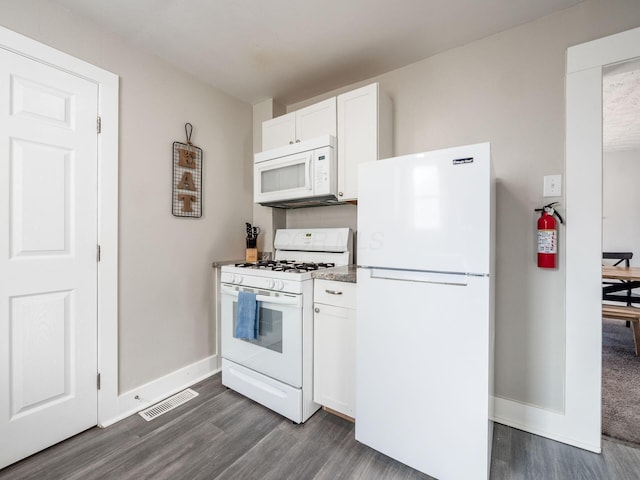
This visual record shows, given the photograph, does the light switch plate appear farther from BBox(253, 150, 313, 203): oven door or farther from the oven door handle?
the oven door handle

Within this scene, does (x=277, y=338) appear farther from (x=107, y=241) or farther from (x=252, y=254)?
(x=107, y=241)

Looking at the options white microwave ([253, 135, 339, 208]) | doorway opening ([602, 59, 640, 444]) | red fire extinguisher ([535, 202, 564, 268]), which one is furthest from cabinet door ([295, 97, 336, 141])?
doorway opening ([602, 59, 640, 444])

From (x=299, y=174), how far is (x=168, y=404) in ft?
6.16

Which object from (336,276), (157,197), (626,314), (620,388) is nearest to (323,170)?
(336,276)

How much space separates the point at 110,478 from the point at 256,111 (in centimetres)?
277

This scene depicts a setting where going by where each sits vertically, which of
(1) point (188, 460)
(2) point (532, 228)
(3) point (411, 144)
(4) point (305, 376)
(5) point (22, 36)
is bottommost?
(1) point (188, 460)

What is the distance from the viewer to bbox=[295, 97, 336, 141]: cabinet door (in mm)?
2141

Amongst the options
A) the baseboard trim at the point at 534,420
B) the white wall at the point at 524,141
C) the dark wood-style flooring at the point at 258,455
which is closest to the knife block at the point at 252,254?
the dark wood-style flooring at the point at 258,455

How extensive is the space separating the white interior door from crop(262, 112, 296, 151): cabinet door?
1.18 meters

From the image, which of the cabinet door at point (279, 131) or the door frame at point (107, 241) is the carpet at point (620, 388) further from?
the door frame at point (107, 241)

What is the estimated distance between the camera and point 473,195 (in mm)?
1228

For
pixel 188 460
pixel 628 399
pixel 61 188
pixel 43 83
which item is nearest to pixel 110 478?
pixel 188 460

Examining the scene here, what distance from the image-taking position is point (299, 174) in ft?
7.24

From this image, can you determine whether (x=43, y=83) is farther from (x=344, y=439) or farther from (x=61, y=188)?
(x=344, y=439)
